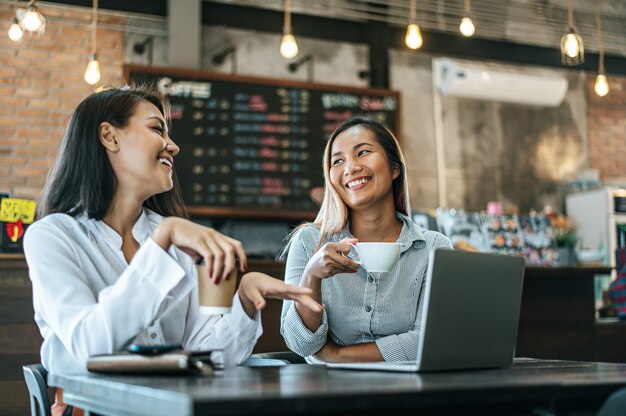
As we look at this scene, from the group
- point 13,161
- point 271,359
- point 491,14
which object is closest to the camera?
point 271,359

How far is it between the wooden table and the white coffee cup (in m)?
0.41

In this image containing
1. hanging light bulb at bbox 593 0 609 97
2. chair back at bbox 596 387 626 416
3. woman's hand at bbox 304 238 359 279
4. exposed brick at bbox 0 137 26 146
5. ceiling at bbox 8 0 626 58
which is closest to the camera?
chair back at bbox 596 387 626 416

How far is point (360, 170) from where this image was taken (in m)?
2.70

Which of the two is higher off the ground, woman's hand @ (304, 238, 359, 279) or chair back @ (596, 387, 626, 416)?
woman's hand @ (304, 238, 359, 279)

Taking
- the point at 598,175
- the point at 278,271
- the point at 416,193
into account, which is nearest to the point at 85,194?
the point at 278,271

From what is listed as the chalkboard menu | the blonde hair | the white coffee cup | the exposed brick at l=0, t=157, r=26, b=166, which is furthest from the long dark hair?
the exposed brick at l=0, t=157, r=26, b=166

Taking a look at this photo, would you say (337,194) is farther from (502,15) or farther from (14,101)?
(502,15)

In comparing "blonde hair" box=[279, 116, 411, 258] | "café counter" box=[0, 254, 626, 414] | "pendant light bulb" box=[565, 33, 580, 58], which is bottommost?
"café counter" box=[0, 254, 626, 414]

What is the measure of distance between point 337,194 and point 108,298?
121 centimetres

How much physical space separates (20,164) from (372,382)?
5.66 meters

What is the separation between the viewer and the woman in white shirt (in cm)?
163

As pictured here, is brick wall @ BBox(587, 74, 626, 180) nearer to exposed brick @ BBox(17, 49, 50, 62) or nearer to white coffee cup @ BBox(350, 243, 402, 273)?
exposed brick @ BBox(17, 49, 50, 62)

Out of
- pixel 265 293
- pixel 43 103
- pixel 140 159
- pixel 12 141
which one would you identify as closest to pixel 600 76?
pixel 43 103

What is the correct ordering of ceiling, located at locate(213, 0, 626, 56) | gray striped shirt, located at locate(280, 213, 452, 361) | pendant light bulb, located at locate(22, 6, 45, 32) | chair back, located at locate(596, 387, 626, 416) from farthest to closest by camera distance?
ceiling, located at locate(213, 0, 626, 56)
pendant light bulb, located at locate(22, 6, 45, 32)
gray striped shirt, located at locate(280, 213, 452, 361)
chair back, located at locate(596, 387, 626, 416)
